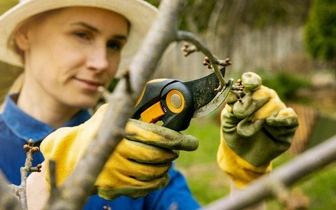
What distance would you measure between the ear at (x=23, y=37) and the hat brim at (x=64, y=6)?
38mm

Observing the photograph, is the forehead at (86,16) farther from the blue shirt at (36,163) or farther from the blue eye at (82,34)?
the blue shirt at (36,163)

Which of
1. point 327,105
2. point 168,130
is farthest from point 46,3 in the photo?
point 327,105

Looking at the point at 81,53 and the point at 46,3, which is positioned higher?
the point at 46,3

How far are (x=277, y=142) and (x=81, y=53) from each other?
0.83 metres

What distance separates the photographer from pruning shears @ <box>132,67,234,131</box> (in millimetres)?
1090

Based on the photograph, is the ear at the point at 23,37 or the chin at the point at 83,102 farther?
the ear at the point at 23,37

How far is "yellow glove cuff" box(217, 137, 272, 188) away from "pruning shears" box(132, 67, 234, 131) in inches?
15.7

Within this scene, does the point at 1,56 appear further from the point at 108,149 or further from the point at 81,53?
the point at 108,149

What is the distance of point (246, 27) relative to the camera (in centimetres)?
1212

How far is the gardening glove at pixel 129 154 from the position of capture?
41.9 inches

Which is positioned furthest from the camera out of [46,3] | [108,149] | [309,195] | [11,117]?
[309,195]

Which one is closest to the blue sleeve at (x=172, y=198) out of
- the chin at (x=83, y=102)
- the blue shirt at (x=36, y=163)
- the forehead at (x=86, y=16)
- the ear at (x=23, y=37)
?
the blue shirt at (x=36, y=163)

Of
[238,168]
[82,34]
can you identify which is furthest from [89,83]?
[238,168]

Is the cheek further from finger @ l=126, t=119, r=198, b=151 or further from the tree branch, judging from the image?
the tree branch
